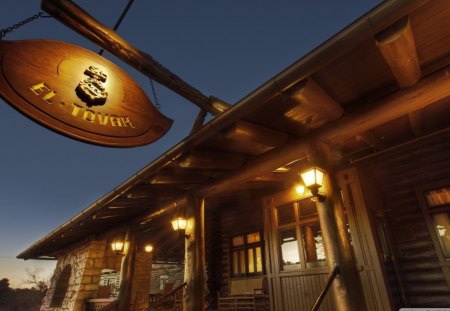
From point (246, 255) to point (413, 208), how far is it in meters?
4.75

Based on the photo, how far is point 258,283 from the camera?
7.84 metres

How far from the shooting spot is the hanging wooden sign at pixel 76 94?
8.27 ft

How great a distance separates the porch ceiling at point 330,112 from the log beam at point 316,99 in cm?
1

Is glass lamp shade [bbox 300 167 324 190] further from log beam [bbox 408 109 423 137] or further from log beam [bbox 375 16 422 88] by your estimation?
log beam [bbox 408 109 423 137]

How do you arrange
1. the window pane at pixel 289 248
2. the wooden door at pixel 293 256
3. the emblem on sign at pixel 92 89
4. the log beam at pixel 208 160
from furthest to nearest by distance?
the window pane at pixel 289 248
the wooden door at pixel 293 256
the log beam at pixel 208 160
the emblem on sign at pixel 92 89

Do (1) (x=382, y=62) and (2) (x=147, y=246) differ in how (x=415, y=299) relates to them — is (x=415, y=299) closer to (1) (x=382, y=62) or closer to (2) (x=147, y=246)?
(1) (x=382, y=62)

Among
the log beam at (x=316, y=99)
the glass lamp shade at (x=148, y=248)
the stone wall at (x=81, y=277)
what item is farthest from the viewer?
the glass lamp shade at (x=148, y=248)

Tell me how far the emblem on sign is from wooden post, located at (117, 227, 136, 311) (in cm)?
612

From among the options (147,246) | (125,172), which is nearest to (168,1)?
(125,172)

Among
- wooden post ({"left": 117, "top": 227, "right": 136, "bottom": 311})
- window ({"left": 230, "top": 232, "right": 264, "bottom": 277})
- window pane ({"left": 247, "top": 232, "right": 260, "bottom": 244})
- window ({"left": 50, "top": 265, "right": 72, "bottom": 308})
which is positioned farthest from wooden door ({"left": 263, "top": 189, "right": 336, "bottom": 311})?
window ({"left": 50, "top": 265, "right": 72, "bottom": 308})

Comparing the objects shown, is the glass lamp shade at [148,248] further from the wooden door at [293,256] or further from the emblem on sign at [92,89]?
the emblem on sign at [92,89]

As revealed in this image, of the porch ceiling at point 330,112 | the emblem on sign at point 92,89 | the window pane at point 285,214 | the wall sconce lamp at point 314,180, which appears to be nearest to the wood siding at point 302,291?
the window pane at point 285,214

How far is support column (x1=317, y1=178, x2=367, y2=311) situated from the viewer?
3.24 meters

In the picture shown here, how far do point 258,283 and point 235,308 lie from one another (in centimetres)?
101
